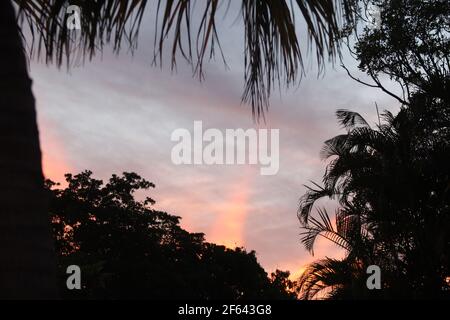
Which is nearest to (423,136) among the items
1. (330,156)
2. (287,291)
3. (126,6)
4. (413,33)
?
(330,156)

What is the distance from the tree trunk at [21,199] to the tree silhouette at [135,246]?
108ft

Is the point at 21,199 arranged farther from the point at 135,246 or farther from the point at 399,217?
the point at 135,246

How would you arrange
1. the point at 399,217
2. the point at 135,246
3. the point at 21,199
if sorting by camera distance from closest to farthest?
1. the point at 21,199
2. the point at 399,217
3. the point at 135,246

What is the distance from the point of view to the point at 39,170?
2732 mm

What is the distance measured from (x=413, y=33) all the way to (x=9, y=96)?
57.6 feet

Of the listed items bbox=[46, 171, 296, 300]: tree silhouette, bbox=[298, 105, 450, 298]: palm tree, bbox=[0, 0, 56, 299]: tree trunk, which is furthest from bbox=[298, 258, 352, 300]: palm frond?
bbox=[46, 171, 296, 300]: tree silhouette

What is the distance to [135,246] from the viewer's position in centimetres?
3716

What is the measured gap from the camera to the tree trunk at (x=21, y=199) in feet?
8.40

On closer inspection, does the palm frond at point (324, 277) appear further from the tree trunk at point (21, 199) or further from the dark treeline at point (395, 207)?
the tree trunk at point (21, 199)

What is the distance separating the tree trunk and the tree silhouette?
32996 mm

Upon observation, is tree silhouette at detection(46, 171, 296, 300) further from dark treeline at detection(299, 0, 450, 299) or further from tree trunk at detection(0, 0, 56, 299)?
tree trunk at detection(0, 0, 56, 299)

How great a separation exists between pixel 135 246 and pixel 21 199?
35.1 metres

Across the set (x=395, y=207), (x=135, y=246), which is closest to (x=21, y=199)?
(x=395, y=207)
